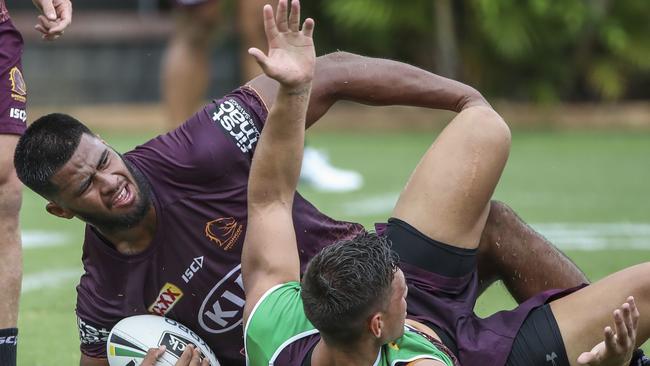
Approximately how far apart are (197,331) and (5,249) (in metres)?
0.66

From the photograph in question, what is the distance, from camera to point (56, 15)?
4.07 m

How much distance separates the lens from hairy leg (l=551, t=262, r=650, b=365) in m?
3.51

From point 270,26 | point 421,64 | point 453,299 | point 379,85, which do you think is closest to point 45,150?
point 270,26

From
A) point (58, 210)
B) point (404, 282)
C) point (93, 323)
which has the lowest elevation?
point (93, 323)

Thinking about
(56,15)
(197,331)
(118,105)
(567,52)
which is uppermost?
(56,15)

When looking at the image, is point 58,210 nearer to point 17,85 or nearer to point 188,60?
point 17,85

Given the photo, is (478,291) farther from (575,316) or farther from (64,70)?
(64,70)

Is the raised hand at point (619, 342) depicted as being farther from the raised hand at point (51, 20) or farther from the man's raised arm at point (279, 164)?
the raised hand at point (51, 20)

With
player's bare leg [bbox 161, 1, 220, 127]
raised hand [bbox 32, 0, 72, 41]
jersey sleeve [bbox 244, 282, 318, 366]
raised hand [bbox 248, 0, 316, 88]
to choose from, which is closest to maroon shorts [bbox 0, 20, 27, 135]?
raised hand [bbox 32, 0, 72, 41]

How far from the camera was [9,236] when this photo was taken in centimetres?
381

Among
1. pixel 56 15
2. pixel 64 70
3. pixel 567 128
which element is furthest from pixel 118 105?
pixel 56 15

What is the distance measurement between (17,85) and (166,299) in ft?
2.84

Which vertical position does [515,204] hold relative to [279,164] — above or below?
below

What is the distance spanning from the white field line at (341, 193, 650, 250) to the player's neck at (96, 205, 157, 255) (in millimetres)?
2939
